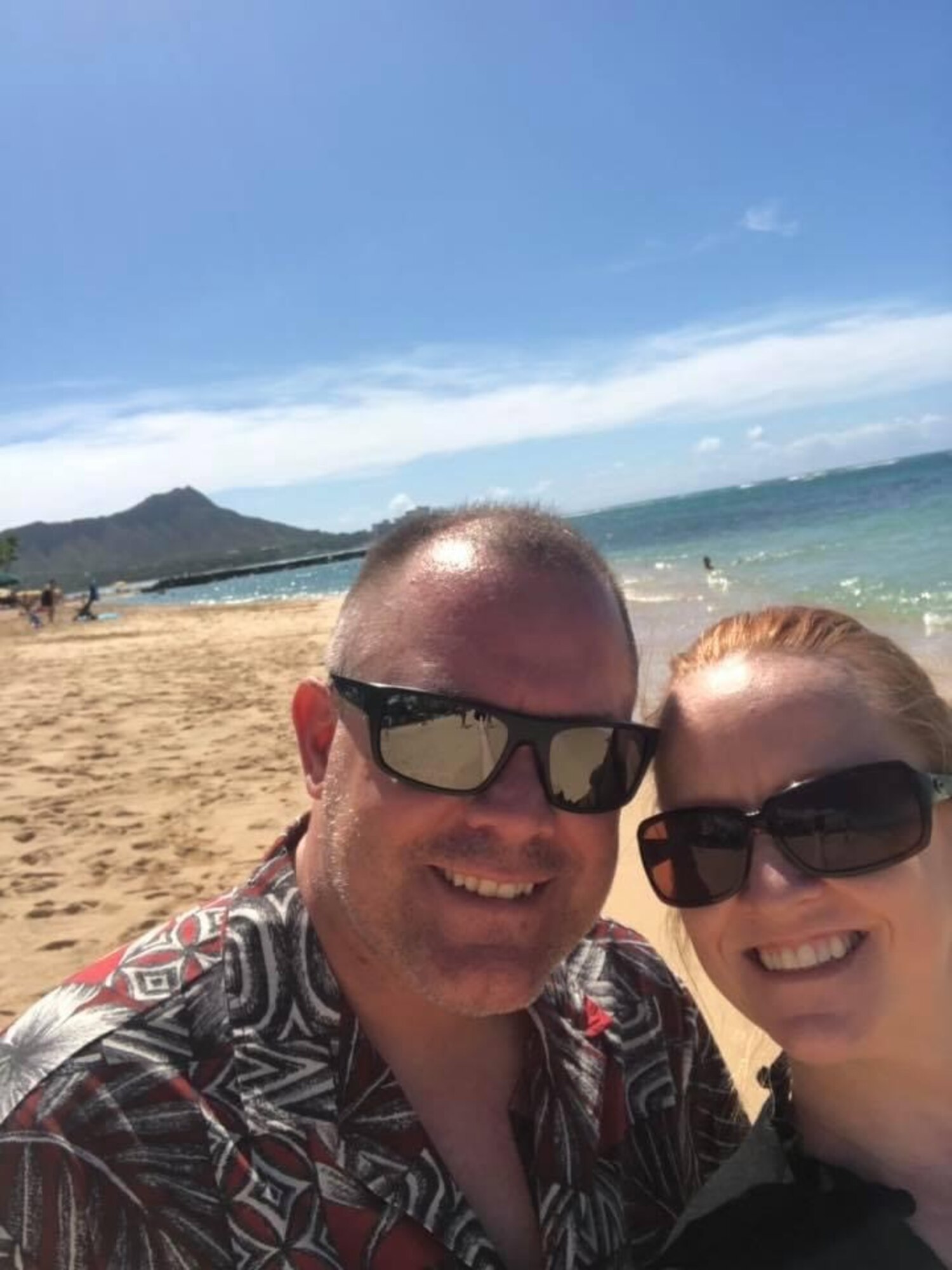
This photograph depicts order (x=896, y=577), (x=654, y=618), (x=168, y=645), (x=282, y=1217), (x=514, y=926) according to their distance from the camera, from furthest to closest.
Answer: 1. (x=168, y=645)
2. (x=896, y=577)
3. (x=654, y=618)
4. (x=514, y=926)
5. (x=282, y=1217)

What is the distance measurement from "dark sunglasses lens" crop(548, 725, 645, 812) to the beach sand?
79 centimetres

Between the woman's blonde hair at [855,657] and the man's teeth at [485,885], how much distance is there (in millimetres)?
439

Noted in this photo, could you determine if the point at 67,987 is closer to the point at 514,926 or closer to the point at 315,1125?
the point at 315,1125

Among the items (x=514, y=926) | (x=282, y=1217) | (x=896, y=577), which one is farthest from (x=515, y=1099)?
(x=896, y=577)

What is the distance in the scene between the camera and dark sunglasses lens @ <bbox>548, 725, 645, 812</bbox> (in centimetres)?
172

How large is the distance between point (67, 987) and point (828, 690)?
53.3 inches

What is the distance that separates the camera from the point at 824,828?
5.28 ft

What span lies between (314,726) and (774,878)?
0.89m

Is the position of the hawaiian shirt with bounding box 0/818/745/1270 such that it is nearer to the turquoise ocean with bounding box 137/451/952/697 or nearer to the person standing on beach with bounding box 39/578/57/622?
the turquoise ocean with bounding box 137/451/952/697

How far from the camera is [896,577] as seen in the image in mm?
19344

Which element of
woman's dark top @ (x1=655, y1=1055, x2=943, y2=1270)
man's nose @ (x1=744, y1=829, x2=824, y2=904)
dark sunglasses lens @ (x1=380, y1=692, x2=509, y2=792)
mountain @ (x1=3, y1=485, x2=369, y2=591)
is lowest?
woman's dark top @ (x1=655, y1=1055, x2=943, y2=1270)

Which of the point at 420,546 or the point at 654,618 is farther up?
the point at 420,546

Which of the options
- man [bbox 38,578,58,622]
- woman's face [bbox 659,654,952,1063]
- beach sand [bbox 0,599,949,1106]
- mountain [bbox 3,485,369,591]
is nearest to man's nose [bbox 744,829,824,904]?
woman's face [bbox 659,654,952,1063]

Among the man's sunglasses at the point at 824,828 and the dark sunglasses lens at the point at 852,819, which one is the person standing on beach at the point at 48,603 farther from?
the dark sunglasses lens at the point at 852,819
